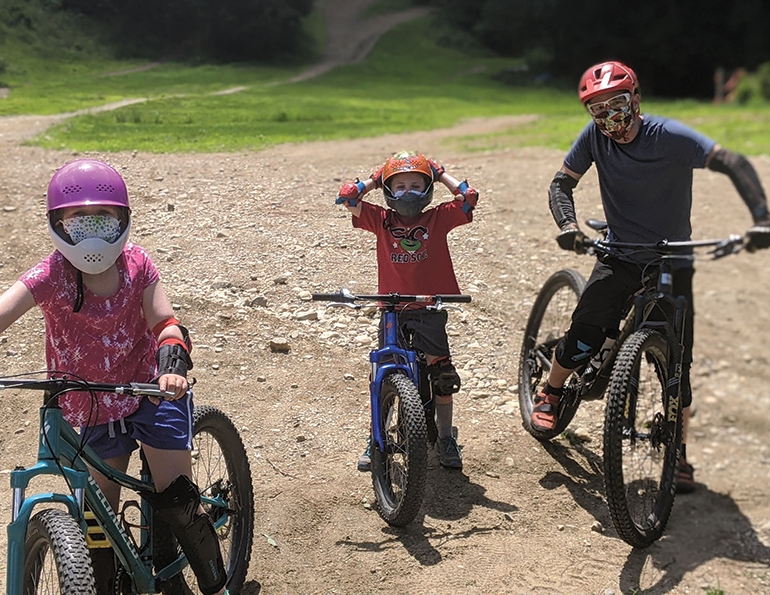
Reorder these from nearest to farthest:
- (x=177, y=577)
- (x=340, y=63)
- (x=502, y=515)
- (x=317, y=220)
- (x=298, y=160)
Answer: (x=177, y=577) → (x=502, y=515) → (x=317, y=220) → (x=298, y=160) → (x=340, y=63)

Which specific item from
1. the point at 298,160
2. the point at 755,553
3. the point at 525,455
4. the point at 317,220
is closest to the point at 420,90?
the point at 298,160

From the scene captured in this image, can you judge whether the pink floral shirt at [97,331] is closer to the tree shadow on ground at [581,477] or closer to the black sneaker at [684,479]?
the tree shadow on ground at [581,477]

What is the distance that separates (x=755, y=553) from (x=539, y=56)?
88.5 feet

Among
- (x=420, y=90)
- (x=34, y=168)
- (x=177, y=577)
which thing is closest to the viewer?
(x=177, y=577)

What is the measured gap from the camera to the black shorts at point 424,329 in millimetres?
5047

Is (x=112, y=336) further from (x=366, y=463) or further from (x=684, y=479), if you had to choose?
(x=684, y=479)

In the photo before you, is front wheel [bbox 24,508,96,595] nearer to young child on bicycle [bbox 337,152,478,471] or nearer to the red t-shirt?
young child on bicycle [bbox 337,152,478,471]

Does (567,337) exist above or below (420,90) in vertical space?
below

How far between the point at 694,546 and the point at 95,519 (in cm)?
353

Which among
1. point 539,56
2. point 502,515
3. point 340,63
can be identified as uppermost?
point 539,56

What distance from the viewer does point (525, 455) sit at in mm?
5656

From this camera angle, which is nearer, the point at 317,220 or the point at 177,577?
the point at 177,577

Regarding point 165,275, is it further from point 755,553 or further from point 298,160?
point 755,553

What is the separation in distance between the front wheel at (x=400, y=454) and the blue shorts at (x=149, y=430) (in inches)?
50.2
